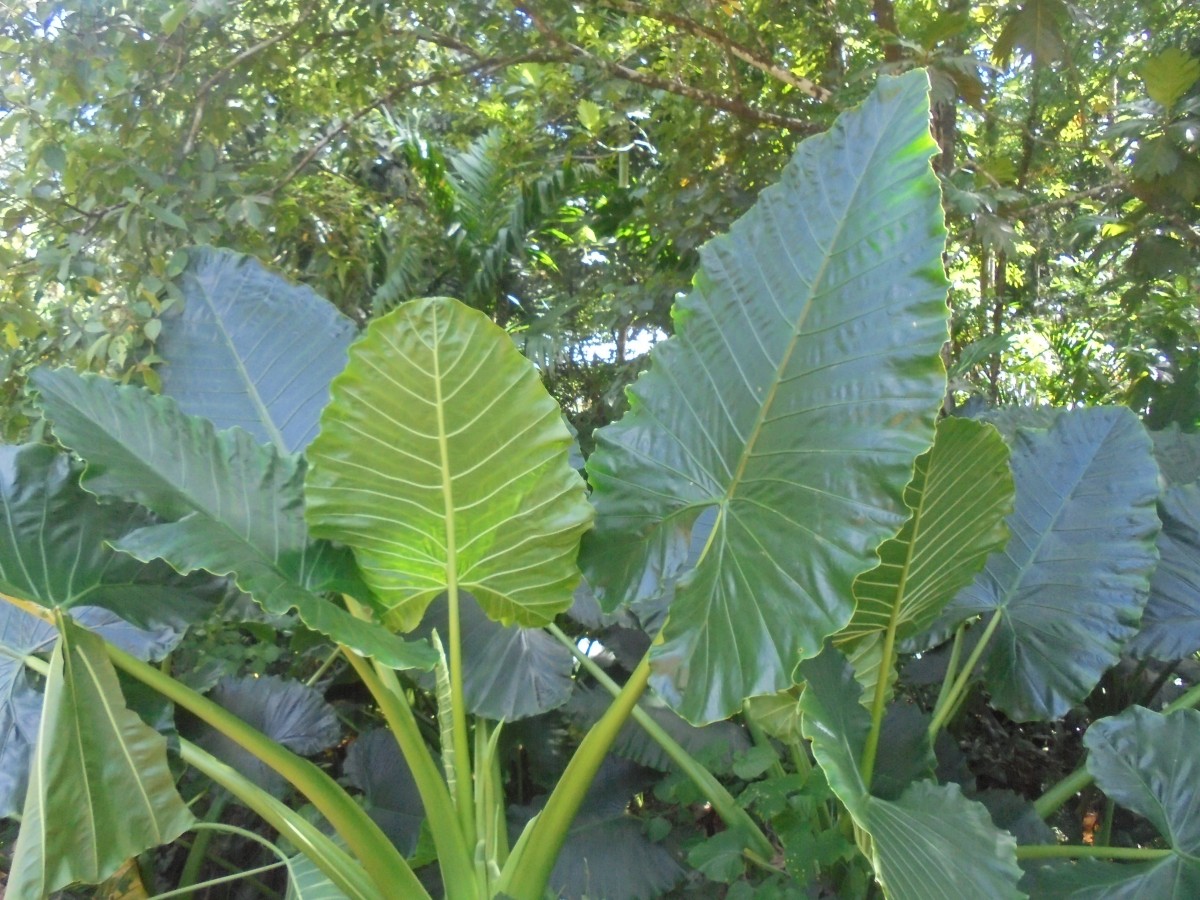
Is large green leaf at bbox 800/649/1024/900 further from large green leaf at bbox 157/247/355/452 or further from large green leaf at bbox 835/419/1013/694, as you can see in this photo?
large green leaf at bbox 157/247/355/452

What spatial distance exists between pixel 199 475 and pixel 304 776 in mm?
346

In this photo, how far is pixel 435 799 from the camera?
1074 mm

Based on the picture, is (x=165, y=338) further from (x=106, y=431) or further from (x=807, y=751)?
(x=807, y=751)

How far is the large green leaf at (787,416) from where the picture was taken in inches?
31.0

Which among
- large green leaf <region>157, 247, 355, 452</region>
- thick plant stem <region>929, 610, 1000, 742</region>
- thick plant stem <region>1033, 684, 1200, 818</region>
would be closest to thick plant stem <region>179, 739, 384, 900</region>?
large green leaf <region>157, 247, 355, 452</region>

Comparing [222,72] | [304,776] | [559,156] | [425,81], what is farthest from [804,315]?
[559,156]

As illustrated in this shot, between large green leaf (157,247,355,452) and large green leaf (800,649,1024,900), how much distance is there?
2.64ft

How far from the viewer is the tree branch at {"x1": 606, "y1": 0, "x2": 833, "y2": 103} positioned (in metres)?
2.37

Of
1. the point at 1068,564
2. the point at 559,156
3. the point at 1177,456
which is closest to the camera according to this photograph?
the point at 1068,564

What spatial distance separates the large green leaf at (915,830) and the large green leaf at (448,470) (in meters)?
0.30

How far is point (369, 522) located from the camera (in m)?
0.96

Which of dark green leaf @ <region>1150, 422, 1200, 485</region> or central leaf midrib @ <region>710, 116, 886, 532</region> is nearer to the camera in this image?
central leaf midrib @ <region>710, 116, 886, 532</region>

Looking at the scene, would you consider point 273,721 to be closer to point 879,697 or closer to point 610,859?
point 610,859

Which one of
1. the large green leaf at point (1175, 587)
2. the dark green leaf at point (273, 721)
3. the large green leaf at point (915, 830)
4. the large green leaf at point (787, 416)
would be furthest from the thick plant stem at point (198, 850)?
the large green leaf at point (1175, 587)
